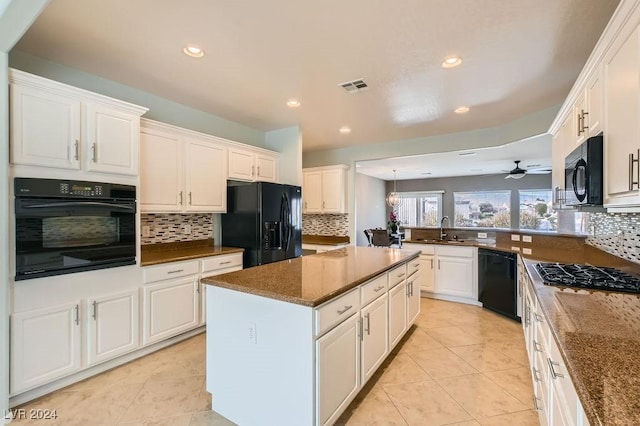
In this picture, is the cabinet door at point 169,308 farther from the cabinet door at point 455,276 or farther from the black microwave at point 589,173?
the cabinet door at point 455,276

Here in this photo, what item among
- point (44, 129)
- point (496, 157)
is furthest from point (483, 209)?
point (44, 129)

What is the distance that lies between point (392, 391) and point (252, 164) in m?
3.10

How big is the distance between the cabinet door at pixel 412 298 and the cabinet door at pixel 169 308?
7.22ft

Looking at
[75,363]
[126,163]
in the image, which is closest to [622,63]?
[126,163]

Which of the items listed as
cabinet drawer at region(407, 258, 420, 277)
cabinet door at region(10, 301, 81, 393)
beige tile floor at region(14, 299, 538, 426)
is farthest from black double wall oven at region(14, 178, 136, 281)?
cabinet drawer at region(407, 258, 420, 277)

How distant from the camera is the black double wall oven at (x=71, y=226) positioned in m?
2.00

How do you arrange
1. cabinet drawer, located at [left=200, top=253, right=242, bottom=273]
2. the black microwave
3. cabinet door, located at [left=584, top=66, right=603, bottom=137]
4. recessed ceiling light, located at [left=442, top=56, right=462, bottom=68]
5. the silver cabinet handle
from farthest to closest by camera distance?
cabinet drawer, located at [left=200, top=253, right=242, bottom=273] < recessed ceiling light, located at [left=442, top=56, right=462, bottom=68] < cabinet door, located at [left=584, top=66, right=603, bottom=137] < the black microwave < the silver cabinet handle

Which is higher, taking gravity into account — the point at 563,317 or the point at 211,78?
the point at 211,78

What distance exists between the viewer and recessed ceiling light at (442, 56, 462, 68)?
2.35 m

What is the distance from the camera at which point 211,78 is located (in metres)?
2.74

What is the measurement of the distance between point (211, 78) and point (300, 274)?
79.2 inches

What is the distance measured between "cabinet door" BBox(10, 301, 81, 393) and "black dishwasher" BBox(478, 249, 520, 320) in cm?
434

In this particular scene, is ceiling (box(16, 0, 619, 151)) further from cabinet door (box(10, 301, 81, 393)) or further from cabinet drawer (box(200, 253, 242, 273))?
cabinet door (box(10, 301, 81, 393))

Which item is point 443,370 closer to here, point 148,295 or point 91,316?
point 148,295
